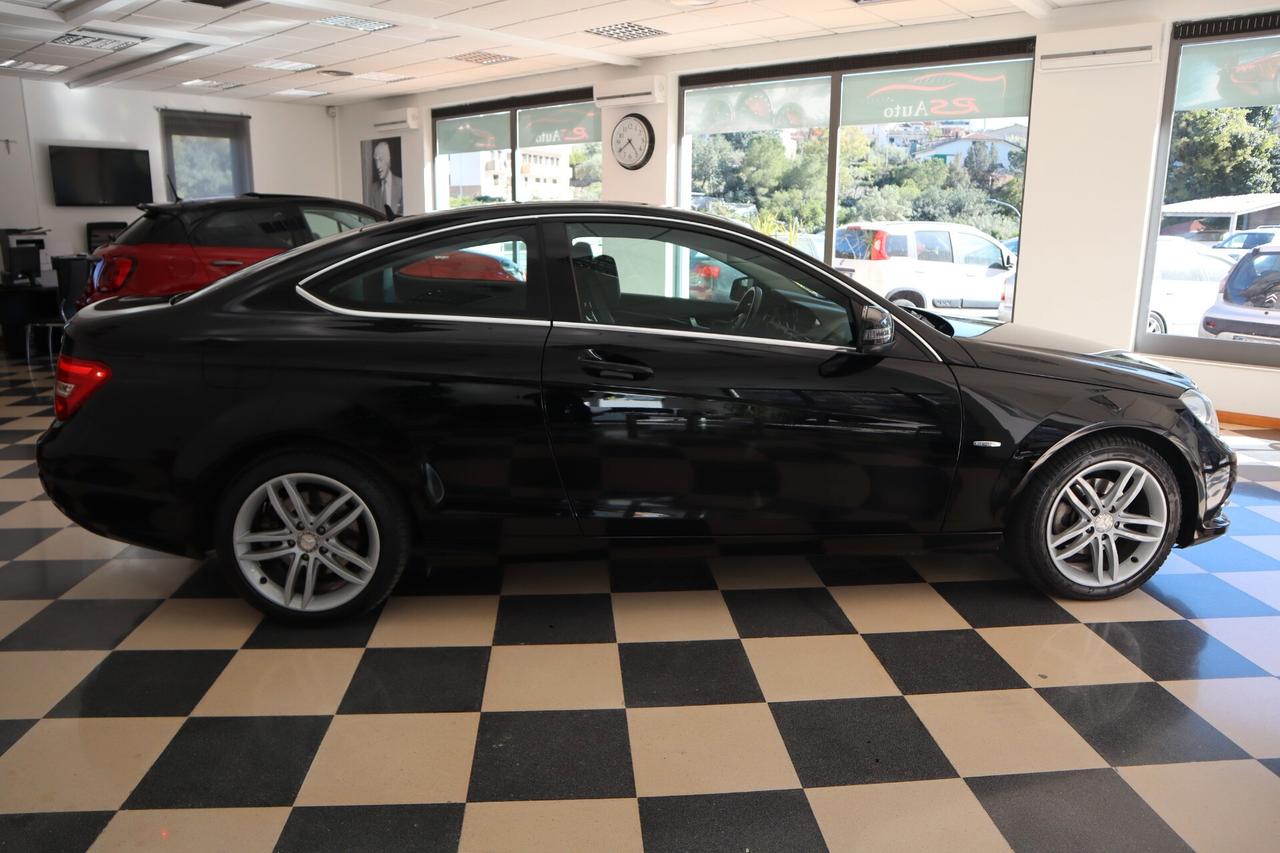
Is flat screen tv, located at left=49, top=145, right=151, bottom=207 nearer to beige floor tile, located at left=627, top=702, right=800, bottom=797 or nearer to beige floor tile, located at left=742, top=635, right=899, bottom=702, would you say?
beige floor tile, located at left=742, top=635, right=899, bottom=702

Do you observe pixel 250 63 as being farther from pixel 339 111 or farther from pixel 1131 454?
pixel 1131 454

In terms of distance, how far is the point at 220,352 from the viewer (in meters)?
2.46

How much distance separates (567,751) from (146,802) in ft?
2.78

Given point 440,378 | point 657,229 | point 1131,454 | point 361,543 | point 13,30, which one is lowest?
point 361,543

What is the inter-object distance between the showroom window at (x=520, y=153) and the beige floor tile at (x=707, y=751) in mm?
7892

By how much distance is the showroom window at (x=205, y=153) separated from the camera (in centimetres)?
1191

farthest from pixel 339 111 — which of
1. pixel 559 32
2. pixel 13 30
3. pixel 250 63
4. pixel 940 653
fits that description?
pixel 940 653

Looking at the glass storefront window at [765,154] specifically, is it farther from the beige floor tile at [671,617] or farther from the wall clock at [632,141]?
the beige floor tile at [671,617]

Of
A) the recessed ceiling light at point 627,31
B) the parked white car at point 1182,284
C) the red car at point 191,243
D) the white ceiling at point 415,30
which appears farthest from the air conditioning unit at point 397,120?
the parked white car at point 1182,284

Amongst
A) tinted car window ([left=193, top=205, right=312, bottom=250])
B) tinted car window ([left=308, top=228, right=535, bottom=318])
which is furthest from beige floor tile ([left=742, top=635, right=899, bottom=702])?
tinted car window ([left=193, top=205, right=312, bottom=250])

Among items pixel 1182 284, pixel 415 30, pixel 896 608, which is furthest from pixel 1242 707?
pixel 415 30

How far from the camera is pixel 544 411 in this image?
2.50m

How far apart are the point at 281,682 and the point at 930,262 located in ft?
20.8

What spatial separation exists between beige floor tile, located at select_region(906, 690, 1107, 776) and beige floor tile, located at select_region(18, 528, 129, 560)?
2733 mm
